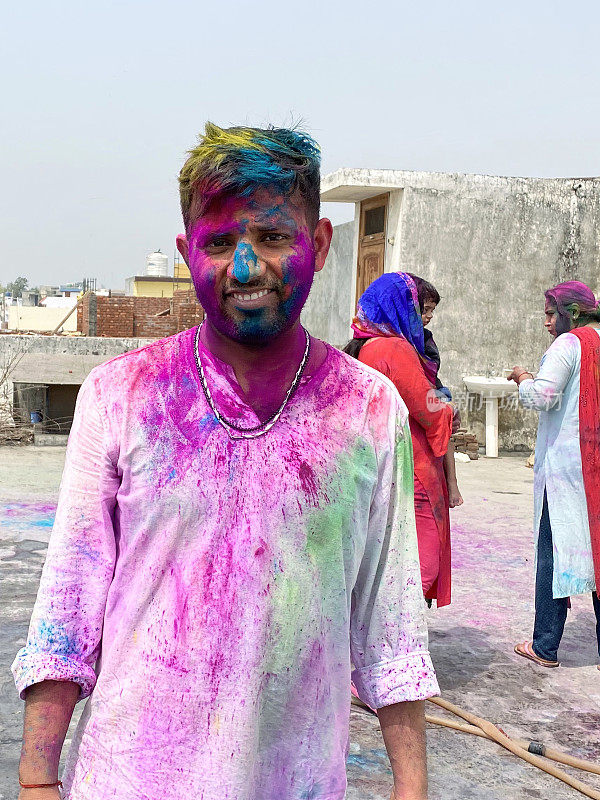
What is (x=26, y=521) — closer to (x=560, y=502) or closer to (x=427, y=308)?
(x=427, y=308)

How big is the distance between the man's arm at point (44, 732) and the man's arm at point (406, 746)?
48cm

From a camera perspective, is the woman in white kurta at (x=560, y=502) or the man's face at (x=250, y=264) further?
the woman in white kurta at (x=560, y=502)

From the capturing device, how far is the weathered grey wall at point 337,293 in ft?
46.9

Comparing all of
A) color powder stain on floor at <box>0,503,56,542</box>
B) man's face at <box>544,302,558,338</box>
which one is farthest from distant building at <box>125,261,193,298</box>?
man's face at <box>544,302,558,338</box>

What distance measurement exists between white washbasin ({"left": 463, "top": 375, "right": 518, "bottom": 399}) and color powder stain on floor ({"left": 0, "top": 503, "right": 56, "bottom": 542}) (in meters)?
6.30

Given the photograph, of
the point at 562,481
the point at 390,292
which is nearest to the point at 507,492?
the point at 562,481

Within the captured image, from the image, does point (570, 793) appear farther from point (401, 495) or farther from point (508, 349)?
point (508, 349)

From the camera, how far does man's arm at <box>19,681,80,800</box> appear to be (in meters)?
1.31

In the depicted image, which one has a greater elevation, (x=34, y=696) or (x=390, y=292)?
(x=390, y=292)

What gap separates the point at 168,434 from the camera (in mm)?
1381

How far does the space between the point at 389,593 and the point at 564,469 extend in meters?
3.30

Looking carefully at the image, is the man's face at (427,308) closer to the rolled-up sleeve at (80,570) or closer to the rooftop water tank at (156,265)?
the rolled-up sleeve at (80,570)

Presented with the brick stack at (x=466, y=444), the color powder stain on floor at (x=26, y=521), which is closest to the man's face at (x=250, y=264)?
the color powder stain on floor at (x=26, y=521)

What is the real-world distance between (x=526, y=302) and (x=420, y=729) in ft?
39.4
